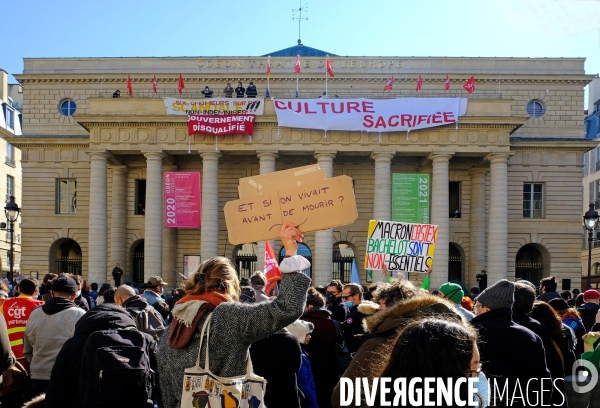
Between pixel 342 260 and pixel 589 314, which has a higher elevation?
pixel 589 314

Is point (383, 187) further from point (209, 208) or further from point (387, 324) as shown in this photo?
point (387, 324)

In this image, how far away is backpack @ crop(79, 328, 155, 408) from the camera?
14.4 ft

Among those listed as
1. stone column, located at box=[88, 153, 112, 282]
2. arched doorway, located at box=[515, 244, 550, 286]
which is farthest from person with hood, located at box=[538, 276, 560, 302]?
arched doorway, located at box=[515, 244, 550, 286]

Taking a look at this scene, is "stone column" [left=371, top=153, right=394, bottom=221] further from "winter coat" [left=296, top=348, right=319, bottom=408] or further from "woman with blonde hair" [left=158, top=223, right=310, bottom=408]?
"woman with blonde hair" [left=158, top=223, right=310, bottom=408]

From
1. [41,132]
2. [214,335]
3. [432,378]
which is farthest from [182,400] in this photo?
[41,132]

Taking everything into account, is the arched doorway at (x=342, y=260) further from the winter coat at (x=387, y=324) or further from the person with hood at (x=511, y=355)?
the winter coat at (x=387, y=324)

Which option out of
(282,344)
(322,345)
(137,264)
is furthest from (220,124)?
(282,344)

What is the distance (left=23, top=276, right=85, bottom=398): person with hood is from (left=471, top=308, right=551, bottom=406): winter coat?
4.05 metres

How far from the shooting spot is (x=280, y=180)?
14.8 feet

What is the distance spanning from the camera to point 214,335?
12.8 ft

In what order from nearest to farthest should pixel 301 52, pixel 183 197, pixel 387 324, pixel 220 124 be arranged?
pixel 387 324
pixel 220 124
pixel 183 197
pixel 301 52

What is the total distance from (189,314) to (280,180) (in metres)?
1.13

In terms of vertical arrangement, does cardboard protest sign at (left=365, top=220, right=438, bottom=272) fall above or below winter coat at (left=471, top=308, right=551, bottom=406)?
above

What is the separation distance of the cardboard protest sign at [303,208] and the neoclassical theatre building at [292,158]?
28492 mm
